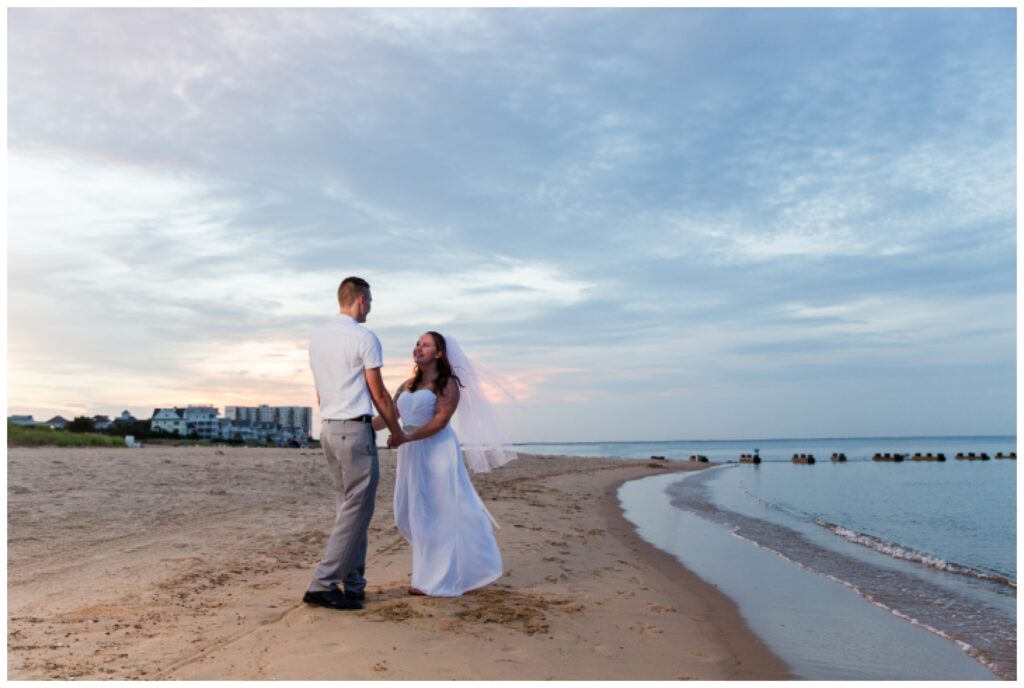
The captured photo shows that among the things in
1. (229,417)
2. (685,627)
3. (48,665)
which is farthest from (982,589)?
(229,417)

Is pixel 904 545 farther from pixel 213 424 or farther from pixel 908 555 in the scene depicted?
pixel 213 424

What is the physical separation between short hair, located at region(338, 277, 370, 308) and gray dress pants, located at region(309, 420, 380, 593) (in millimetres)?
978

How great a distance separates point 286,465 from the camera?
23.8 metres

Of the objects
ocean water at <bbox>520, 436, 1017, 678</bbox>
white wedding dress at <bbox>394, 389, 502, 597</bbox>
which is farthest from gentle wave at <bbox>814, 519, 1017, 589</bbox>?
white wedding dress at <bbox>394, 389, 502, 597</bbox>

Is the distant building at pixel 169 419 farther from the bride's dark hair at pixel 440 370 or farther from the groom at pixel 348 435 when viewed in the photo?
the groom at pixel 348 435

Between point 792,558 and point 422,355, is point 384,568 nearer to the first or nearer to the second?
point 422,355

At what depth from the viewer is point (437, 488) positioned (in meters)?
7.02

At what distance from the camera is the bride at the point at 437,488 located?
6844mm

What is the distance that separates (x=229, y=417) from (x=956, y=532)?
454 ft

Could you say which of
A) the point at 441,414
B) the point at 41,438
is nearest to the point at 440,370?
the point at 441,414

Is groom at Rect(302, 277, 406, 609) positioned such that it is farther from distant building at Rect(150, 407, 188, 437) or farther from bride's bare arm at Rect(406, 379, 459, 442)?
distant building at Rect(150, 407, 188, 437)

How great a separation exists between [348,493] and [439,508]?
1.08m

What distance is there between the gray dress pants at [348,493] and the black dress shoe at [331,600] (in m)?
0.04

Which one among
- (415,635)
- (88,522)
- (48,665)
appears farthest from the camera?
(88,522)
